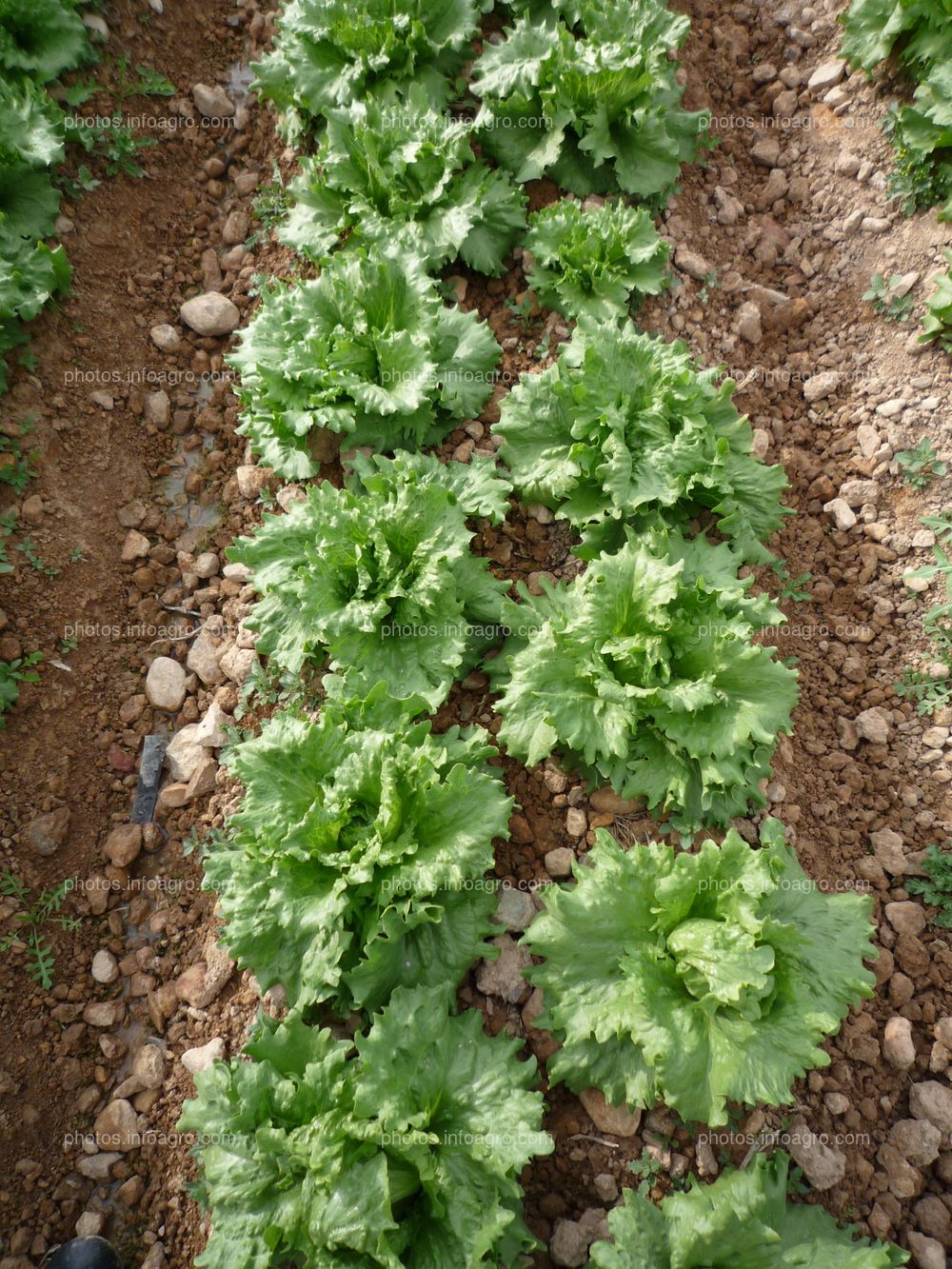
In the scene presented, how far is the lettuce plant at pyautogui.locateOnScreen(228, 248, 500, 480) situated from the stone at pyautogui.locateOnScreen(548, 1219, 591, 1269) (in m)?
3.72

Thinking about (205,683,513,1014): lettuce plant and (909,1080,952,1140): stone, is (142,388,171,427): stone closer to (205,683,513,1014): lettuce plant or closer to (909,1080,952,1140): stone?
(205,683,513,1014): lettuce plant

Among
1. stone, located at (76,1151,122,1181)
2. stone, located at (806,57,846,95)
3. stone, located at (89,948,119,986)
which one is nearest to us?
stone, located at (76,1151,122,1181)

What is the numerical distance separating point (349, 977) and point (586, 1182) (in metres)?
1.34

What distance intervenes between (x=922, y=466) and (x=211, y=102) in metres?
5.47

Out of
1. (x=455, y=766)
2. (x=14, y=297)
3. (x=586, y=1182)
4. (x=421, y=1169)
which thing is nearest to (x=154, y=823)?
(x=455, y=766)

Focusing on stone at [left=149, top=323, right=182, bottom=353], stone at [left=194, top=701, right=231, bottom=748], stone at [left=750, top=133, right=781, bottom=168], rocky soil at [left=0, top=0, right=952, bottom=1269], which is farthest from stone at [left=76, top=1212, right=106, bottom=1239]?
stone at [left=750, top=133, right=781, bottom=168]

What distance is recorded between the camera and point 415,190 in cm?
505

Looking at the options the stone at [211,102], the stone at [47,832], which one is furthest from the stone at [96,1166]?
the stone at [211,102]

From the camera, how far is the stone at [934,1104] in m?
3.74

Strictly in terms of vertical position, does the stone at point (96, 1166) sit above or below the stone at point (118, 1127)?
below

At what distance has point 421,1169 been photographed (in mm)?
3105

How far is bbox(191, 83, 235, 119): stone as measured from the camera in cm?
607

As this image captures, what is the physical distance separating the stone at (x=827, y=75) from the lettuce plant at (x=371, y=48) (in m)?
2.47

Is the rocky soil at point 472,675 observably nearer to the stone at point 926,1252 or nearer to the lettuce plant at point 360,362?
the stone at point 926,1252
